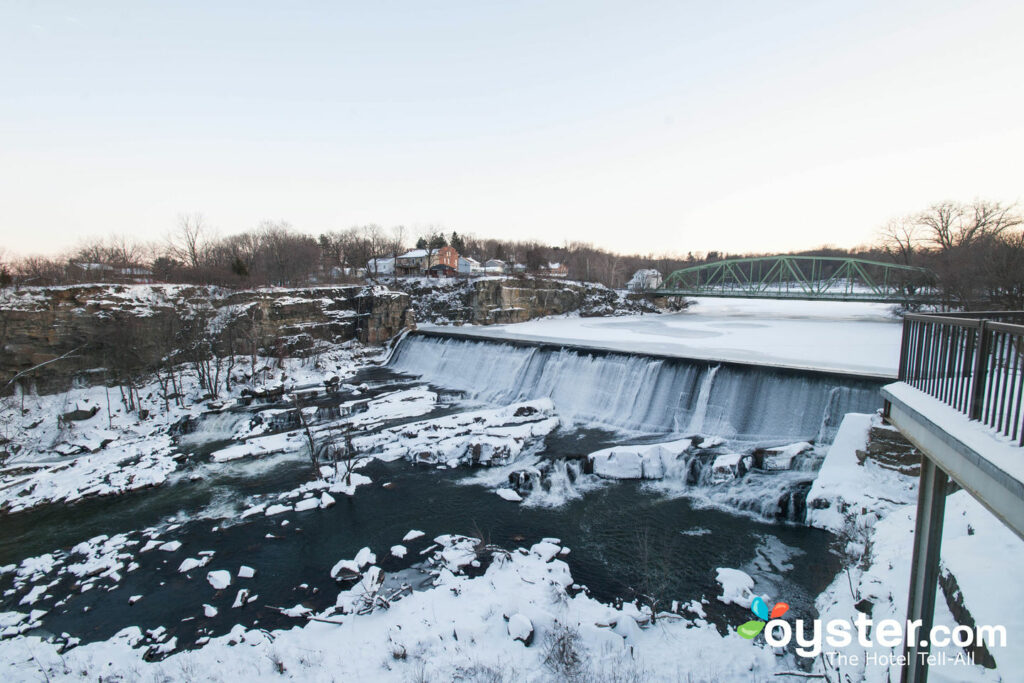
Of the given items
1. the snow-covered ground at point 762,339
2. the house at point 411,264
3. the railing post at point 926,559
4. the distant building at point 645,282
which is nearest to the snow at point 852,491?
the railing post at point 926,559

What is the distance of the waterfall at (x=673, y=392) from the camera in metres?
13.8

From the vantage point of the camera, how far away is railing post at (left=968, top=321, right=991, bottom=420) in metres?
3.75

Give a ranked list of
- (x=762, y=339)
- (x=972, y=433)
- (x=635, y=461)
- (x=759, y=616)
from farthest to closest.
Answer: (x=762, y=339) → (x=635, y=461) → (x=759, y=616) → (x=972, y=433)

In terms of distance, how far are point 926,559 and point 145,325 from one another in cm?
3093

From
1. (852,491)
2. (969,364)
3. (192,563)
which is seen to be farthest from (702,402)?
(192,563)

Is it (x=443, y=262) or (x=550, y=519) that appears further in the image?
(x=443, y=262)

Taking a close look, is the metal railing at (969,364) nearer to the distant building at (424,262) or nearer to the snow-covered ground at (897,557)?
the snow-covered ground at (897,557)

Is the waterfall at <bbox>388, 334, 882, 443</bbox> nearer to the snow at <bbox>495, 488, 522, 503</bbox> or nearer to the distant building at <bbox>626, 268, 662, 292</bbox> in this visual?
the snow at <bbox>495, 488, 522, 503</bbox>

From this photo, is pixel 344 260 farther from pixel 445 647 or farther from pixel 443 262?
pixel 445 647

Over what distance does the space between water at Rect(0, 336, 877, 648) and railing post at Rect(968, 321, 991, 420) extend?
5.12 m

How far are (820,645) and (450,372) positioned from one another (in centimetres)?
2128

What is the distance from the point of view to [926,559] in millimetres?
4586

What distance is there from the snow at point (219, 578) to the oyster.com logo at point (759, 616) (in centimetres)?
921

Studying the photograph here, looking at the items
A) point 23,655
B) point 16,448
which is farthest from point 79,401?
point 23,655
